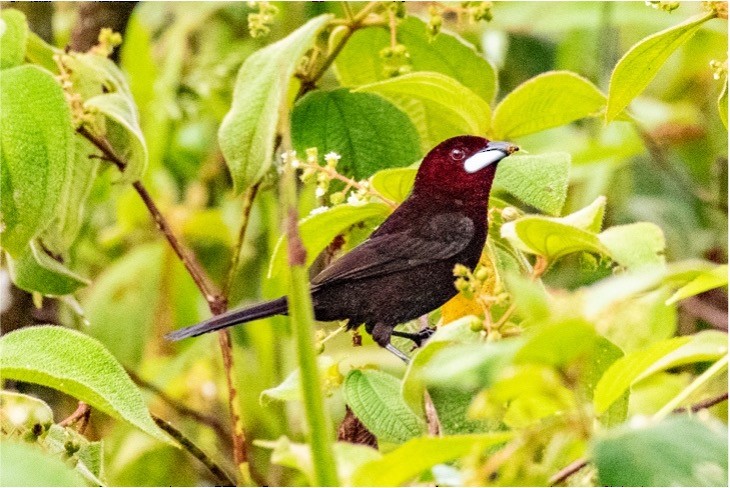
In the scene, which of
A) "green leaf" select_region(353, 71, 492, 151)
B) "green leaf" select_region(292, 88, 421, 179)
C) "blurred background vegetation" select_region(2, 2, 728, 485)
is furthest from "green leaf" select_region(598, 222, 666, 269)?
"blurred background vegetation" select_region(2, 2, 728, 485)

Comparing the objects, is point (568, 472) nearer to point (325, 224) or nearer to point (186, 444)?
point (325, 224)

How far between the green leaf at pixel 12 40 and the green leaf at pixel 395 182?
40cm

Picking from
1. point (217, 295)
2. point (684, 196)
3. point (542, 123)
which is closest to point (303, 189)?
point (217, 295)

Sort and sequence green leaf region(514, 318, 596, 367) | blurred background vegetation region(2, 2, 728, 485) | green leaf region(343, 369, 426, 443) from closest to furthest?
green leaf region(514, 318, 596, 367)
green leaf region(343, 369, 426, 443)
blurred background vegetation region(2, 2, 728, 485)

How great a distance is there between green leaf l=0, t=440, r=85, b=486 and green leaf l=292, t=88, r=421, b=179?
0.55m

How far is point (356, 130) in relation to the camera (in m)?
1.07

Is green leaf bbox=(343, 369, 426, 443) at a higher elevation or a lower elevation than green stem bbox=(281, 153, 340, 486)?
lower

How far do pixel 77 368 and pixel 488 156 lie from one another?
0.34 meters

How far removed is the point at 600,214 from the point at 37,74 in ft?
1.64

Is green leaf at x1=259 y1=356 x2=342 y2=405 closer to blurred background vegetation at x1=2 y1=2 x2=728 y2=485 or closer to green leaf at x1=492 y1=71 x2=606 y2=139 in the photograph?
green leaf at x1=492 y1=71 x2=606 y2=139

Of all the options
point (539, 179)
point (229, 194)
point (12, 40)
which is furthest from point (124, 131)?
point (229, 194)

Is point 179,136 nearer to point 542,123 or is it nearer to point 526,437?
point 542,123

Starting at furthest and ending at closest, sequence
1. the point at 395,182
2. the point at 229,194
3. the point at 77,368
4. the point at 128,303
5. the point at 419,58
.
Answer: the point at 229,194
the point at 128,303
the point at 419,58
the point at 395,182
the point at 77,368

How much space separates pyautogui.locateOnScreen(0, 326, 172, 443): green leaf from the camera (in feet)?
2.52
